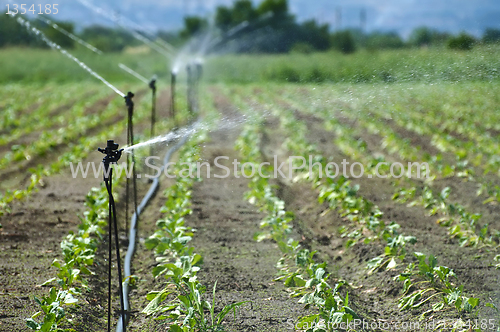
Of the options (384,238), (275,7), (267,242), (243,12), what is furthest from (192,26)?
(384,238)

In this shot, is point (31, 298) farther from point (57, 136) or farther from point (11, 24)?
point (11, 24)

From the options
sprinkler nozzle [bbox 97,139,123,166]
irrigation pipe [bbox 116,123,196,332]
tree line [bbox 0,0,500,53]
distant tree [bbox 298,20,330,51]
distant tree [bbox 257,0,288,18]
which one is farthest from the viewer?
distant tree [bbox 257,0,288,18]

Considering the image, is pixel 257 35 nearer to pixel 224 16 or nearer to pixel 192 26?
pixel 224 16

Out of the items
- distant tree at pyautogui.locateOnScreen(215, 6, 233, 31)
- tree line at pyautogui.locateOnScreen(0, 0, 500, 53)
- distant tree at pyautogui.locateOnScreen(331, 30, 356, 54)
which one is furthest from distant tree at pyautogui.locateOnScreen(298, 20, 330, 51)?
distant tree at pyautogui.locateOnScreen(215, 6, 233, 31)

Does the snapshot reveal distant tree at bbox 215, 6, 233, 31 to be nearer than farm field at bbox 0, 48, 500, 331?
No

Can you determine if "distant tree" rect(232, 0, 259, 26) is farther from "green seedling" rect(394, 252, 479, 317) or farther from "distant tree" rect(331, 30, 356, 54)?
"green seedling" rect(394, 252, 479, 317)

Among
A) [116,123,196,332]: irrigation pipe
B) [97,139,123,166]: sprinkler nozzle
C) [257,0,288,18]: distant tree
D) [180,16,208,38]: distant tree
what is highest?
[257,0,288,18]: distant tree

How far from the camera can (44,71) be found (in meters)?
32.0

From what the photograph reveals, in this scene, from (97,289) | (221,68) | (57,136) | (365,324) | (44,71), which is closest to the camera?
(365,324)

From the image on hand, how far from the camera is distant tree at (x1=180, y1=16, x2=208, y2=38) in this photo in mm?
55969

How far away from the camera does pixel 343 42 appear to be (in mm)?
34500

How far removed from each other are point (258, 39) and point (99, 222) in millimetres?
40057

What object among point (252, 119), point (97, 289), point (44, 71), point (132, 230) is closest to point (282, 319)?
point (97, 289)

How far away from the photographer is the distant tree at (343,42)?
33.7 m
